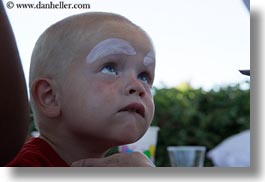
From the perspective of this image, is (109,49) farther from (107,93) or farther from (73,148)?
(73,148)

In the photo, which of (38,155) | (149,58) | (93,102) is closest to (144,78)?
(149,58)

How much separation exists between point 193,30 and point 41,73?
612 mm

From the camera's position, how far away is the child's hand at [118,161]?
199 cm

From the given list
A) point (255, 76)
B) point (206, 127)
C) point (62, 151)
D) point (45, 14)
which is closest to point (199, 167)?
point (206, 127)

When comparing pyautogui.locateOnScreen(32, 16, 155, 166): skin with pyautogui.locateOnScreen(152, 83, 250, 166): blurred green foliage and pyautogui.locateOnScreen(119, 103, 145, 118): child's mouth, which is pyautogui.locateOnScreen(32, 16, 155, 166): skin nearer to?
pyautogui.locateOnScreen(119, 103, 145, 118): child's mouth

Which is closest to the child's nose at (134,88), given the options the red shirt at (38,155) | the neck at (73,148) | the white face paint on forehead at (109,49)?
the white face paint on forehead at (109,49)

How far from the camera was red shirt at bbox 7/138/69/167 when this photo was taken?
1913 mm

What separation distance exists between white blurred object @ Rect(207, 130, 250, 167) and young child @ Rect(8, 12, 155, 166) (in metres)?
0.39

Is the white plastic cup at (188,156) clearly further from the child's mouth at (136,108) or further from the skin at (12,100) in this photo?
the skin at (12,100)

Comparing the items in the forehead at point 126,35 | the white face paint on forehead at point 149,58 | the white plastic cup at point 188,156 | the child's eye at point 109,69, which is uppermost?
the forehead at point 126,35

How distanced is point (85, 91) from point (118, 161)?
0.29 metres

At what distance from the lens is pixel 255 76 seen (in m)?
2.14

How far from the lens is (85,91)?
196 centimetres

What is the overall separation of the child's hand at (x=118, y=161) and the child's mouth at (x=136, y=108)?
0.16 metres
